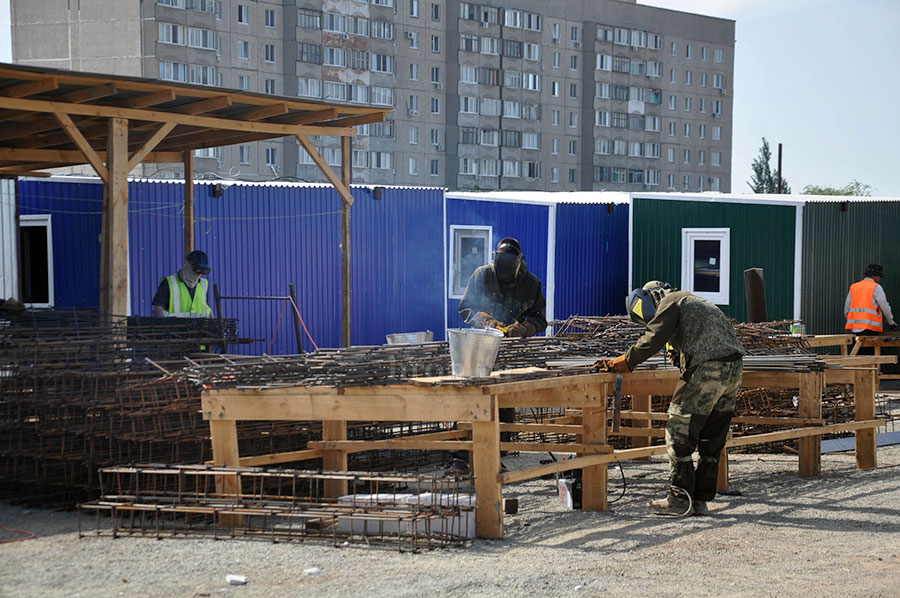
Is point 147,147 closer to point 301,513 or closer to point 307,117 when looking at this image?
point 307,117

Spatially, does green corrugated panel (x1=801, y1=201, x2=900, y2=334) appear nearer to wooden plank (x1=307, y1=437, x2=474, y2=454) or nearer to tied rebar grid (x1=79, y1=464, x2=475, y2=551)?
wooden plank (x1=307, y1=437, x2=474, y2=454)

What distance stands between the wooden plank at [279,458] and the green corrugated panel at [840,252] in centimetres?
1375

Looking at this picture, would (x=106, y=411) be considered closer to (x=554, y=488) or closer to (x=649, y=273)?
(x=554, y=488)

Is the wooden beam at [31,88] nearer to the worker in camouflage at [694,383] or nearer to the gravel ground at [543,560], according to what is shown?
the gravel ground at [543,560]

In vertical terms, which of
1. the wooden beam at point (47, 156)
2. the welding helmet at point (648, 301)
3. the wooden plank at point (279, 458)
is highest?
the wooden beam at point (47, 156)

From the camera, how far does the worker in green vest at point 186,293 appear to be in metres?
12.1

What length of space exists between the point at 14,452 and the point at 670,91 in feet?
276

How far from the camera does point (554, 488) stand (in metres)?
9.95

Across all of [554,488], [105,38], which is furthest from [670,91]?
[554,488]

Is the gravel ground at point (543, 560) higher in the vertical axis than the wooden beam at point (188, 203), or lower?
lower

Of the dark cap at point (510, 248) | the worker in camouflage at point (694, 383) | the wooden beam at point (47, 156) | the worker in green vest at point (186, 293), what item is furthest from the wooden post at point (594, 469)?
the wooden beam at point (47, 156)

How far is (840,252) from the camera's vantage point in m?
20.9

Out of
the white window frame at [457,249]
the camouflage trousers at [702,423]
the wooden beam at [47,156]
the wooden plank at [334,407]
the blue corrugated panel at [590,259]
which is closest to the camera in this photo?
the wooden plank at [334,407]

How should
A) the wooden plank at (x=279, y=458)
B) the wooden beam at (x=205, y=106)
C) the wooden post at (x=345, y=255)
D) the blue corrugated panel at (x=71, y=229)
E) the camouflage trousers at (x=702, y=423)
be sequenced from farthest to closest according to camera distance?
the blue corrugated panel at (x=71, y=229) < the wooden post at (x=345, y=255) < the wooden beam at (x=205, y=106) < the camouflage trousers at (x=702, y=423) < the wooden plank at (x=279, y=458)
